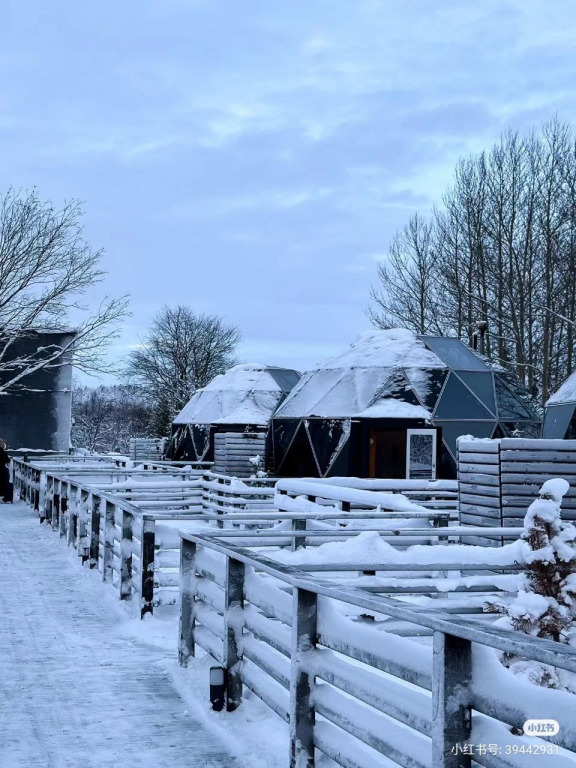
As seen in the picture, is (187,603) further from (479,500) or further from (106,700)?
(479,500)

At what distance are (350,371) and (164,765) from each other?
22.5 meters

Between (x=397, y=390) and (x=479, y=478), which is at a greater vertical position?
(x=397, y=390)

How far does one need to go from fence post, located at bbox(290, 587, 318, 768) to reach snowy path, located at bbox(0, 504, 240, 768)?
22.9 inches

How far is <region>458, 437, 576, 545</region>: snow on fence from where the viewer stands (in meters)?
13.0

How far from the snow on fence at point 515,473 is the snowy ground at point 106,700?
5730 mm

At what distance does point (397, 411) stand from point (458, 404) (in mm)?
1915

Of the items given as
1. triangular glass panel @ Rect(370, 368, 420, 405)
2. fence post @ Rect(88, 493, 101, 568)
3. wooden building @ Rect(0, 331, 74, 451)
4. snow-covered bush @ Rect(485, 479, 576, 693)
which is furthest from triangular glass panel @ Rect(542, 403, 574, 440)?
wooden building @ Rect(0, 331, 74, 451)

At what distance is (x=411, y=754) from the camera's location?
364 centimetres

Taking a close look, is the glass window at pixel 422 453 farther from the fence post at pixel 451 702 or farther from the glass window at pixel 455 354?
the fence post at pixel 451 702

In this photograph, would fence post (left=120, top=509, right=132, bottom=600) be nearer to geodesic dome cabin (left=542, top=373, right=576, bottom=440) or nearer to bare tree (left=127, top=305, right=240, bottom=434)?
geodesic dome cabin (left=542, top=373, right=576, bottom=440)

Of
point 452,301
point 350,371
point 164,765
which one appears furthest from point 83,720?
point 452,301

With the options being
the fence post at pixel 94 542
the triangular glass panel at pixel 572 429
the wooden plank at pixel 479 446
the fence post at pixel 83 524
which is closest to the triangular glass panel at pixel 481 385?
the triangular glass panel at pixel 572 429

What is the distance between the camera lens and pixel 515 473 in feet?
43.4

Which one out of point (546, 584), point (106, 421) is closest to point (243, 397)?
point (546, 584)
